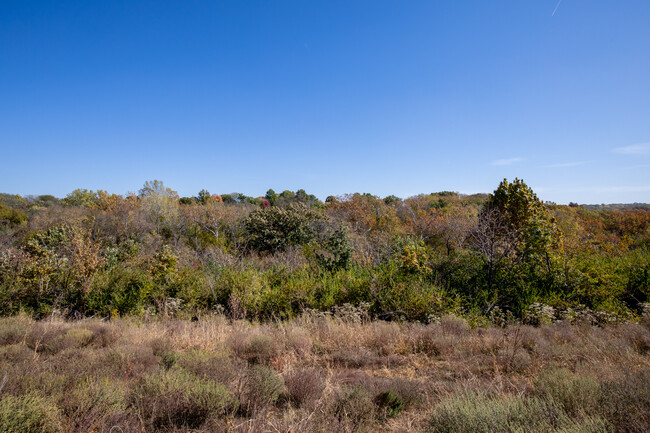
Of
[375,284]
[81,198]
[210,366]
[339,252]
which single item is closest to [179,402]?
[210,366]

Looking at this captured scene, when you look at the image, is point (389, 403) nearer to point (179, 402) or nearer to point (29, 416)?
point (179, 402)

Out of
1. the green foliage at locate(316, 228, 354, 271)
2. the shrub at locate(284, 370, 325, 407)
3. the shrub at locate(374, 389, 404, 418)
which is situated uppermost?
the green foliage at locate(316, 228, 354, 271)

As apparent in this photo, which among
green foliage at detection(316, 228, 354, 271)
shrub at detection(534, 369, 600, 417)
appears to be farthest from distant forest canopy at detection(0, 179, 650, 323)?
shrub at detection(534, 369, 600, 417)

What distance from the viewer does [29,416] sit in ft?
7.79

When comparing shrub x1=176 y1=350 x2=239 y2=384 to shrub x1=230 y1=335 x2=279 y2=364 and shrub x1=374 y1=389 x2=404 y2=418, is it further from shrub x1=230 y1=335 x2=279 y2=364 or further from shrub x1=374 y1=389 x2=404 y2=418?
shrub x1=374 y1=389 x2=404 y2=418

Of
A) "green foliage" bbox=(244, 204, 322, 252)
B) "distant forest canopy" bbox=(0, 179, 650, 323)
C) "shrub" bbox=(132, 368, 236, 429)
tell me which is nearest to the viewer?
"shrub" bbox=(132, 368, 236, 429)

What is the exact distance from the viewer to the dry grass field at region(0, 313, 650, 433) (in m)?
2.42

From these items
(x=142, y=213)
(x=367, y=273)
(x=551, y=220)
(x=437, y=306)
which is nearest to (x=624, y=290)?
(x=551, y=220)

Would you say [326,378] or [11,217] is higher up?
[11,217]

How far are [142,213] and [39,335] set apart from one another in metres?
26.1

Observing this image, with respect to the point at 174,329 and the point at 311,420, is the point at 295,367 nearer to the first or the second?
the point at 311,420

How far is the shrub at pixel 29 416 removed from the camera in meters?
2.26

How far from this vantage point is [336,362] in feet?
14.5

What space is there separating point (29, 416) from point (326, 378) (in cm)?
280
